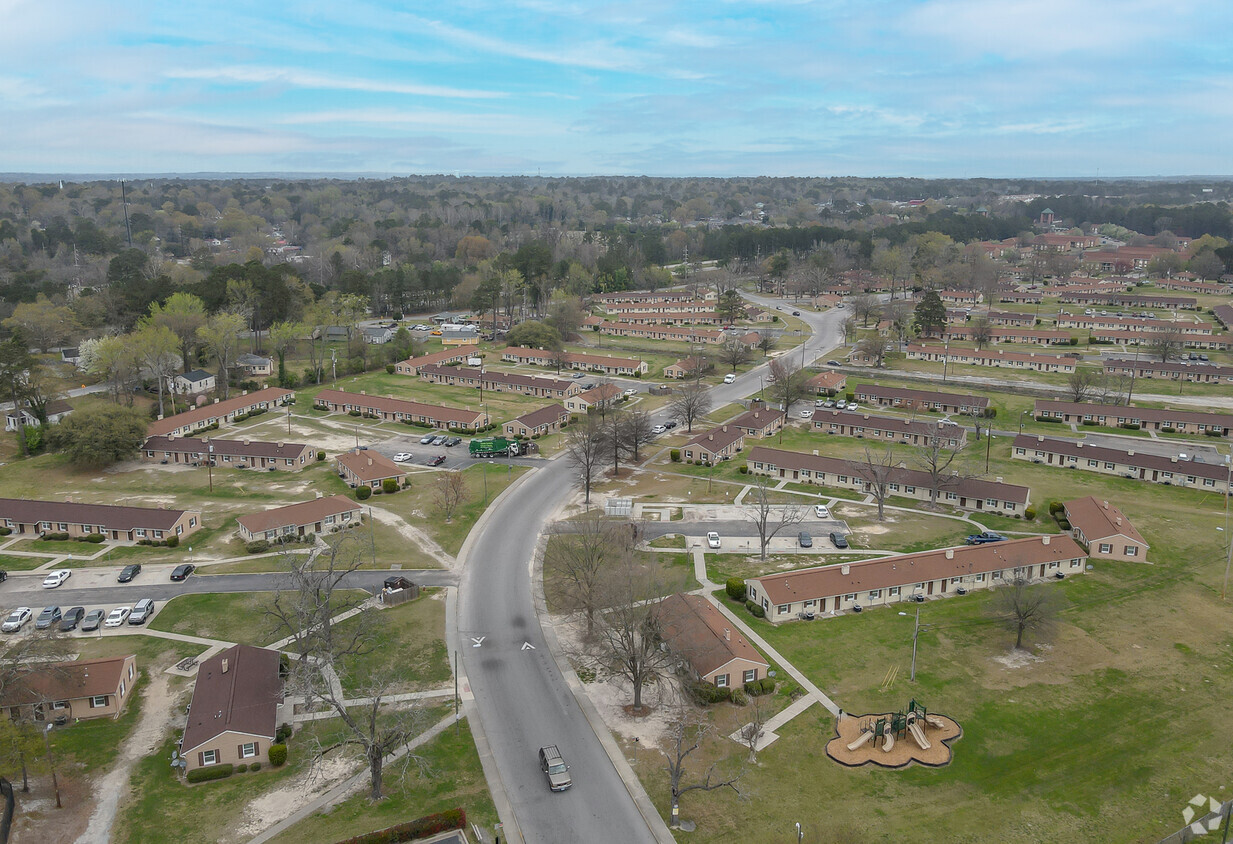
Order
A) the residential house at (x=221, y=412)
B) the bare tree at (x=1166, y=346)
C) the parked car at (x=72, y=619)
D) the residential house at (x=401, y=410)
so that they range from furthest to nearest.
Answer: the bare tree at (x=1166, y=346) < the residential house at (x=401, y=410) < the residential house at (x=221, y=412) < the parked car at (x=72, y=619)

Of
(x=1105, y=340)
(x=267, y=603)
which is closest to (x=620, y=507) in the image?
(x=267, y=603)

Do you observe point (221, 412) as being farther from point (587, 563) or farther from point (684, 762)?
point (684, 762)

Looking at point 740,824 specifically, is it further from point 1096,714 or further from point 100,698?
point 100,698

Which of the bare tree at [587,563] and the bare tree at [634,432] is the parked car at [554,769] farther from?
the bare tree at [634,432]

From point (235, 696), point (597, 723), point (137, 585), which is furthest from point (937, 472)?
point (137, 585)

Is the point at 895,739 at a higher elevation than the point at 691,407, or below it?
below

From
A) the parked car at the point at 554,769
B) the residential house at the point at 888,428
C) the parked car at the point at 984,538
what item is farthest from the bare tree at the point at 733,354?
the parked car at the point at 554,769

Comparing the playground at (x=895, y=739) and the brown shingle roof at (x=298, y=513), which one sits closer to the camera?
the playground at (x=895, y=739)
